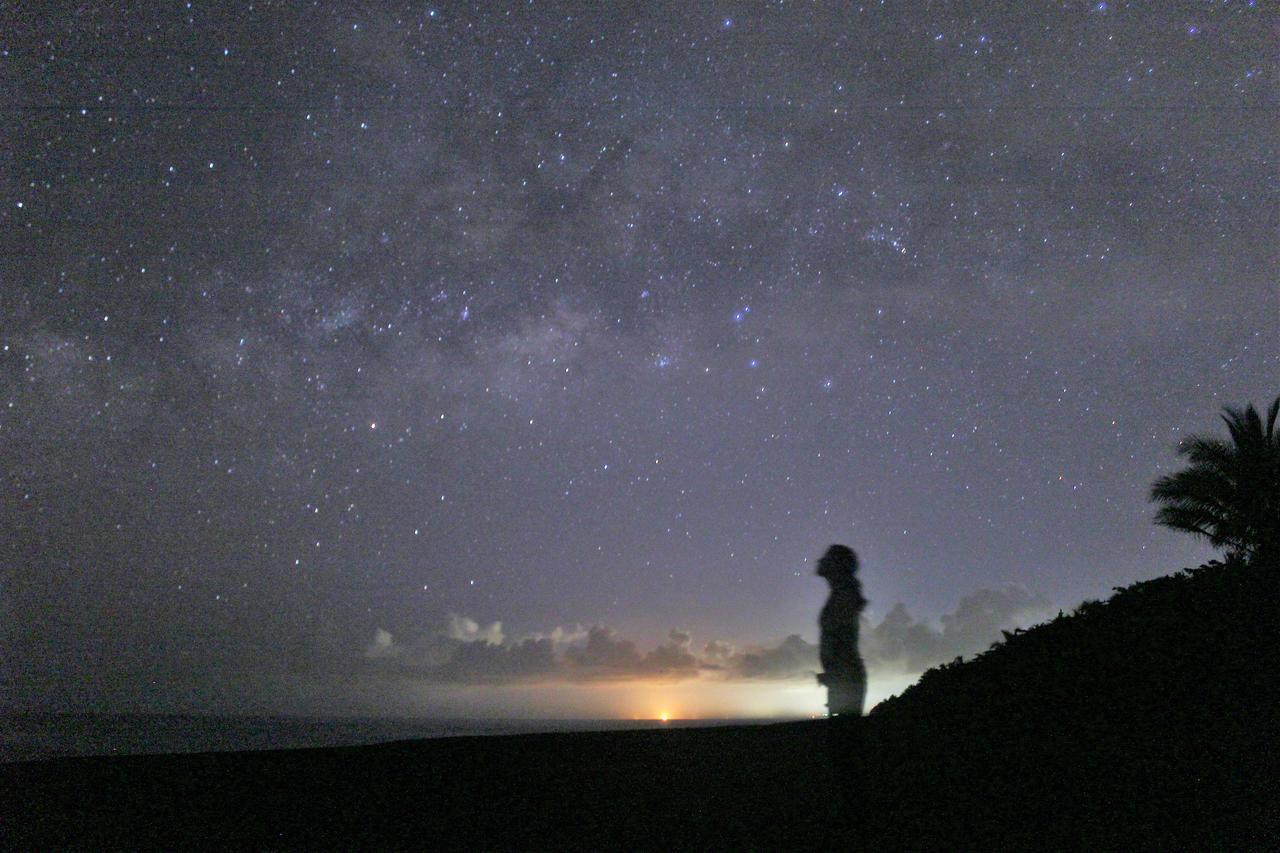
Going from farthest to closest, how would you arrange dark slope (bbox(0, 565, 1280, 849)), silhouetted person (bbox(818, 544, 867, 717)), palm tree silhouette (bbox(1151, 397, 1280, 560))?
1. palm tree silhouette (bbox(1151, 397, 1280, 560))
2. silhouetted person (bbox(818, 544, 867, 717))
3. dark slope (bbox(0, 565, 1280, 849))

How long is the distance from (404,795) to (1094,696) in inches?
292

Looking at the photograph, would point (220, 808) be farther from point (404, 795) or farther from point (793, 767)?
point (793, 767)

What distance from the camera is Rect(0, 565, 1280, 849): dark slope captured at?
226 inches

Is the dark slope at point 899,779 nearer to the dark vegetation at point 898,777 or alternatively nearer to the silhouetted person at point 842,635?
the dark vegetation at point 898,777

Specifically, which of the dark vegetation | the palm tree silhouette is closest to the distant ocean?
the dark vegetation

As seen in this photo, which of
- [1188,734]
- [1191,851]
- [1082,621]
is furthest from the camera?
[1082,621]

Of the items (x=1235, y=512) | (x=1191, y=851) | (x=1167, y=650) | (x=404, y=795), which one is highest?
(x=1235, y=512)

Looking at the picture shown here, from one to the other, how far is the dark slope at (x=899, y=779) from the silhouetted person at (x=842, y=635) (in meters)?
0.27

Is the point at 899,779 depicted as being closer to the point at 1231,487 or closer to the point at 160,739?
the point at 1231,487

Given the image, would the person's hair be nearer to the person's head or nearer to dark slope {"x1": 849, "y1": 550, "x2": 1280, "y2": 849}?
the person's head

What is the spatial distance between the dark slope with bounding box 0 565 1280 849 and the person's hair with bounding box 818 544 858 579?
1.22 m

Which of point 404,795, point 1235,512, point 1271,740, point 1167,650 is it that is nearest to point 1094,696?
point 1167,650

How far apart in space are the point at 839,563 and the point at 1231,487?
71.9 ft

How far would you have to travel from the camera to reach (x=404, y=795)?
8.05m
